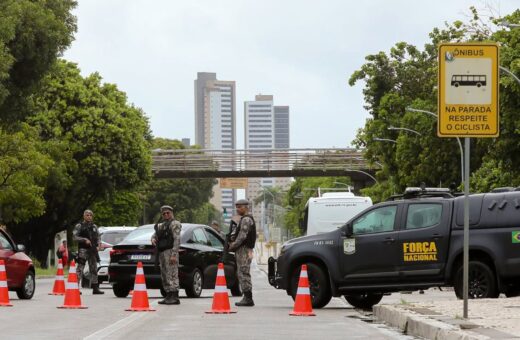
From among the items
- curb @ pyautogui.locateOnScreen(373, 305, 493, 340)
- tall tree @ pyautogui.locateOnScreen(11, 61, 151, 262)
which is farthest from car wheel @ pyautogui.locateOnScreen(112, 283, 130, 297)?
tall tree @ pyautogui.locateOnScreen(11, 61, 151, 262)

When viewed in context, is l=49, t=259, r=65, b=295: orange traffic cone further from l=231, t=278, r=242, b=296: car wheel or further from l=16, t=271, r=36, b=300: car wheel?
l=231, t=278, r=242, b=296: car wheel

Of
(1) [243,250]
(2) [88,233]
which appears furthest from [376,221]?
(2) [88,233]

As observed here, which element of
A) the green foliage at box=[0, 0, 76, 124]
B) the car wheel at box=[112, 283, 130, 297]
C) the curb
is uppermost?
the green foliage at box=[0, 0, 76, 124]

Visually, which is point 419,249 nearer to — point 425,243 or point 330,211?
point 425,243

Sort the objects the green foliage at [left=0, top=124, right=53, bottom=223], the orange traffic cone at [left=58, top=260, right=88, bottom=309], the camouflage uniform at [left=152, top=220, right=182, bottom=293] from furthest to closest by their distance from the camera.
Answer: the green foliage at [left=0, top=124, right=53, bottom=223] < the camouflage uniform at [left=152, top=220, right=182, bottom=293] < the orange traffic cone at [left=58, top=260, right=88, bottom=309]

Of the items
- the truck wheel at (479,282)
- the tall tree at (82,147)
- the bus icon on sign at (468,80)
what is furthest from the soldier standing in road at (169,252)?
the tall tree at (82,147)

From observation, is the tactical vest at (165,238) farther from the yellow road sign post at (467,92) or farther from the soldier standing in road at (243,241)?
the yellow road sign post at (467,92)

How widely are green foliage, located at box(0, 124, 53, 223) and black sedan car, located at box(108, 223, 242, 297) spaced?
825 inches

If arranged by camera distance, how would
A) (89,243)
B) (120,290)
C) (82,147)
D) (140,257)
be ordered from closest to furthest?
1. (140,257)
2. (120,290)
3. (89,243)
4. (82,147)

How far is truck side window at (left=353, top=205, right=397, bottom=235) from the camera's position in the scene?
886 inches

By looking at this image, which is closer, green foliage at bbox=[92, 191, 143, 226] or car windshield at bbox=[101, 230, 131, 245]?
car windshield at bbox=[101, 230, 131, 245]

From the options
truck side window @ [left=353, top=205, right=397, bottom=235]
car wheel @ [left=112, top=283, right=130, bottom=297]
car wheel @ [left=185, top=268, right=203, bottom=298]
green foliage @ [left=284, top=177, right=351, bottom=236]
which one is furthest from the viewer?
green foliage @ [left=284, top=177, right=351, bottom=236]

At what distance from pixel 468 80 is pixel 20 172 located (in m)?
37.4

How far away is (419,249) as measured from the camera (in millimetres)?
22125
